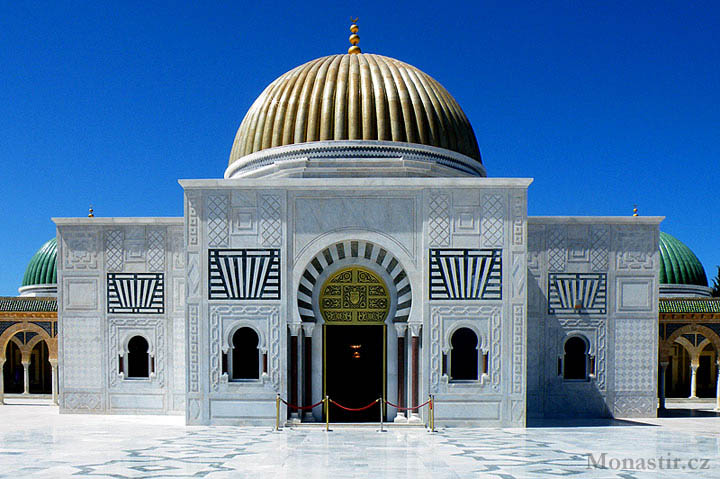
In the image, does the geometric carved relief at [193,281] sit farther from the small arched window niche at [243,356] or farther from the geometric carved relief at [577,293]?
the geometric carved relief at [577,293]

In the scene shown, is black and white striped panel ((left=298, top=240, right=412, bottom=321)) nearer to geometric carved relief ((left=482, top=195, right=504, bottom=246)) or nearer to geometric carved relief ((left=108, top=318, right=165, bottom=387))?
geometric carved relief ((left=482, top=195, right=504, bottom=246))

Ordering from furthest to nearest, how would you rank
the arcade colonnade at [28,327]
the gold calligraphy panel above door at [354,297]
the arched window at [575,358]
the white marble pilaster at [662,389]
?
the arcade colonnade at [28,327] → the white marble pilaster at [662,389] → the arched window at [575,358] → the gold calligraphy panel above door at [354,297]

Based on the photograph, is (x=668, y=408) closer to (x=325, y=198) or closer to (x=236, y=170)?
(x=325, y=198)

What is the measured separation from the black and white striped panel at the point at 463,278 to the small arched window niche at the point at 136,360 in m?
6.03

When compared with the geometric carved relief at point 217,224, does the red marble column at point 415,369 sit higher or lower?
lower

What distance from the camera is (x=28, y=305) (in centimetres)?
1473

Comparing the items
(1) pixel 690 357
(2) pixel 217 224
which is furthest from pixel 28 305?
(1) pixel 690 357

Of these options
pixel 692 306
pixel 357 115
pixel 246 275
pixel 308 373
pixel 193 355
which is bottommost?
pixel 308 373

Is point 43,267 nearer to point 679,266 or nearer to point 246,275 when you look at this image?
point 246,275

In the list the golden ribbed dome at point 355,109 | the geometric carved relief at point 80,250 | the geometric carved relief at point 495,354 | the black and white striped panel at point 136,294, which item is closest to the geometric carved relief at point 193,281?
the black and white striped panel at point 136,294

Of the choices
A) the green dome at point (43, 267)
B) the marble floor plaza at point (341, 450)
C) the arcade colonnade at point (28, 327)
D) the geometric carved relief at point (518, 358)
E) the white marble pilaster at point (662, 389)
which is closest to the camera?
the marble floor plaza at point (341, 450)

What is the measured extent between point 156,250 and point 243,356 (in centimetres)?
326

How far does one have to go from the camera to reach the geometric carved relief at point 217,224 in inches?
392

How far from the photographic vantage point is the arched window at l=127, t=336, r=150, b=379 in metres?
11.6
